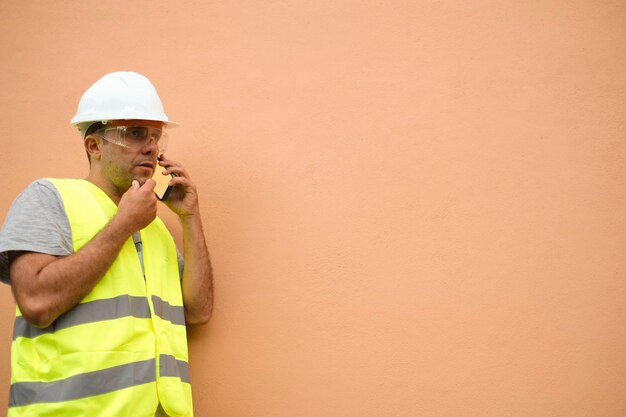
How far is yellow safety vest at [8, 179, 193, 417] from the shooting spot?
5.16 feet

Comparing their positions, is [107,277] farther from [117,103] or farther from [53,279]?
[117,103]

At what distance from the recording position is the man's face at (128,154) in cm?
181

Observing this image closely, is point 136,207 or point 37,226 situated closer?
point 37,226

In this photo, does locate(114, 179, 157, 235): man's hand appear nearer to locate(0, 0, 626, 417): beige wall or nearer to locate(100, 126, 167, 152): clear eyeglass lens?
locate(100, 126, 167, 152): clear eyeglass lens

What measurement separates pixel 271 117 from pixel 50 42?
99cm

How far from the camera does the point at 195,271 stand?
1.97 m

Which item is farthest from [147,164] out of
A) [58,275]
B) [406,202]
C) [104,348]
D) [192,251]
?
[406,202]

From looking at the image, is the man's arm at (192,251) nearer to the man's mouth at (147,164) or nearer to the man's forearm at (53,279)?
the man's mouth at (147,164)

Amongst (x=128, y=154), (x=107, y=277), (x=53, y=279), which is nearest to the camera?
(x=53, y=279)

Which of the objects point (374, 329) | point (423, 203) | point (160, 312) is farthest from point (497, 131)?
point (160, 312)

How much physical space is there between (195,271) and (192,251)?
7cm

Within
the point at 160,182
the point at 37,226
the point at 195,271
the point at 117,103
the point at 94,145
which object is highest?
the point at 117,103

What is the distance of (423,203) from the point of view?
2.00 metres

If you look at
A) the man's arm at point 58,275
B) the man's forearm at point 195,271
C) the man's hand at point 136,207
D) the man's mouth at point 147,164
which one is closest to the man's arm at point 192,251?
the man's forearm at point 195,271
